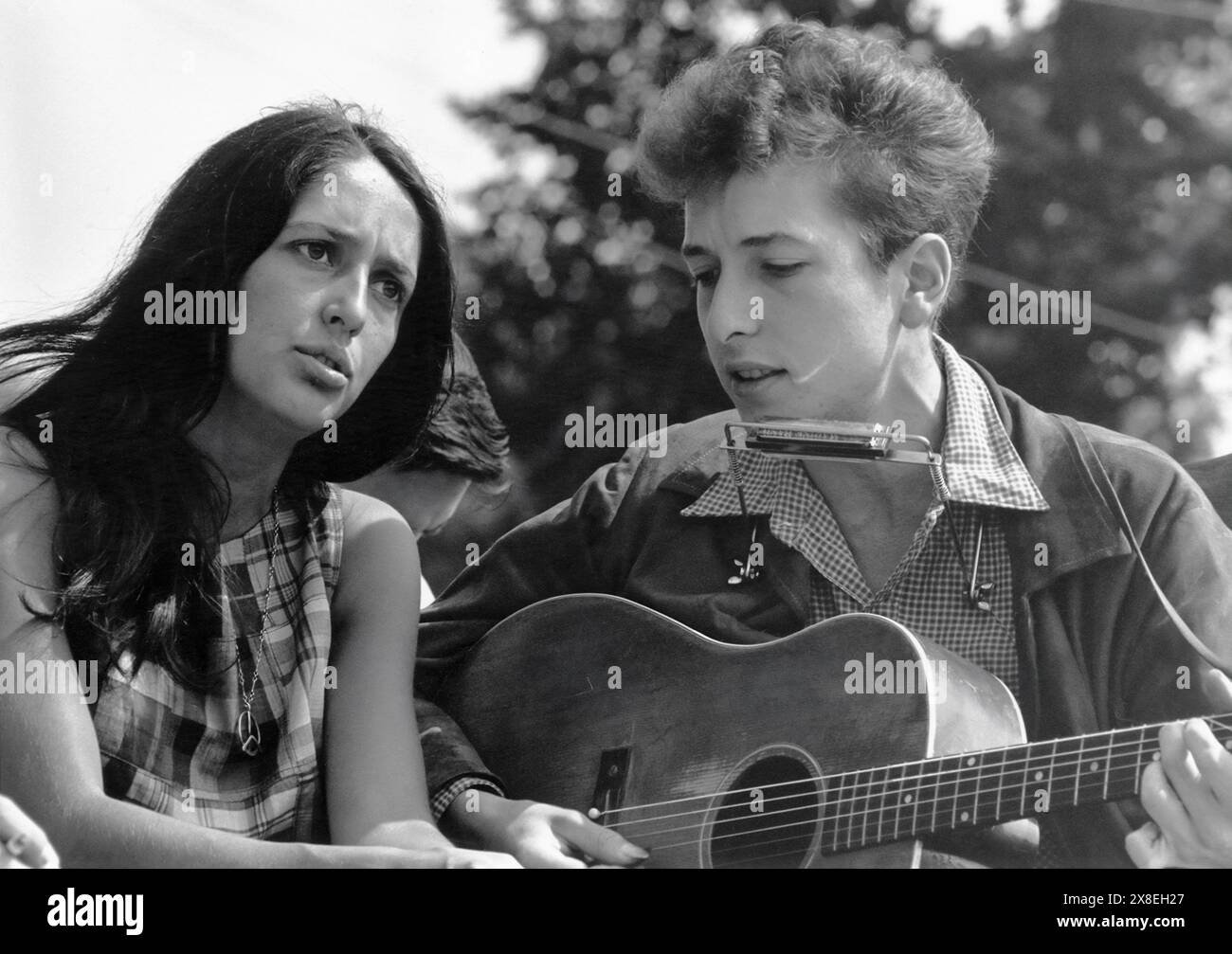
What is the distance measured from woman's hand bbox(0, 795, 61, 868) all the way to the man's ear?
1.93 metres

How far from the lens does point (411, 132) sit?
11.6 ft

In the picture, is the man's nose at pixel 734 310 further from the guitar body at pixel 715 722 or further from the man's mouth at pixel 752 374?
the guitar body at pixel 715 722

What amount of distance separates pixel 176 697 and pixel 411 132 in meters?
1.29

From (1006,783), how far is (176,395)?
1.75m

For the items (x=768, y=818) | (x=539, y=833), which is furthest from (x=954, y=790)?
(x=539, y=833)

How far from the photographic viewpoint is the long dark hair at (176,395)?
3.13 meters

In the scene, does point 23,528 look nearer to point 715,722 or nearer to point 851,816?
point 715,722

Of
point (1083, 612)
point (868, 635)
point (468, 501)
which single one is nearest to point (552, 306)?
point (468, 501)

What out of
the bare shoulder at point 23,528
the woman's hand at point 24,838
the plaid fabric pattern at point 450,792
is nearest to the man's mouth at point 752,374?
the plaid fabric pattern at point 450,792

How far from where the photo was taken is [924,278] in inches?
133

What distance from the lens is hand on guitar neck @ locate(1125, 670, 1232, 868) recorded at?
2.85 m

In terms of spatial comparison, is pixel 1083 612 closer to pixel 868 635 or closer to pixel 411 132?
pixel 868 635

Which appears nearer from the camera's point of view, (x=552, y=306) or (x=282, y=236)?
(x=282, y=236)

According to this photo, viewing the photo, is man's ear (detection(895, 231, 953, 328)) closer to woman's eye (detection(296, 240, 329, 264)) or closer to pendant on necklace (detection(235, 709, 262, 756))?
woman's eye (detection(296, 240, 329, 264))
